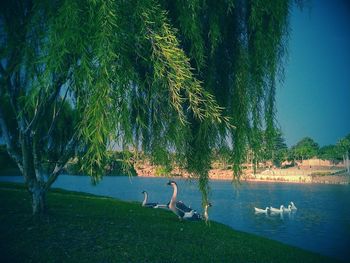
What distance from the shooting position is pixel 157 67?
310 cm

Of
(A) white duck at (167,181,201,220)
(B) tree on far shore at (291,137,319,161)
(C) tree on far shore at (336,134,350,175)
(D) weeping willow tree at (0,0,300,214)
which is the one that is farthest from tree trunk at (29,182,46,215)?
(B) tree on far shore at (291,137,319,161)

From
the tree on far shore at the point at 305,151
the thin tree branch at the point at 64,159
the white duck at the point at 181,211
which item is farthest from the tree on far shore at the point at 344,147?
the thin tree branch at the point at 64,159

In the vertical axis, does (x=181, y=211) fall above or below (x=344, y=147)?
below

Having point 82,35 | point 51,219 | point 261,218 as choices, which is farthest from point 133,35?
point 261,218

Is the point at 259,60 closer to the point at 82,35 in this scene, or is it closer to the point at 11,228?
the point at 82,35

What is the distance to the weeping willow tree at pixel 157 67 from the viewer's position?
2.87 metres

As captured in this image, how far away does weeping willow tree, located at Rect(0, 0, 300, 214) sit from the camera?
287cm

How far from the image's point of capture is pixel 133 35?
3.23 m

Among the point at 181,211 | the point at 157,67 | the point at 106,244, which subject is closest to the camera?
the point at 157,67

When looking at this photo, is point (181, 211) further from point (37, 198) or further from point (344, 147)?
point (344, 147)

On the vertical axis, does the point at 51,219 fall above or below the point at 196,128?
below

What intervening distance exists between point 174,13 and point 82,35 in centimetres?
151

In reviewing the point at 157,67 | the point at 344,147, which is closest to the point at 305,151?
the point at 344,147

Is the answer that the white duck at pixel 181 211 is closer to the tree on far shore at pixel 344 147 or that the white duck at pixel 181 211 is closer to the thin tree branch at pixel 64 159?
the thin tree branch at pixel 64 159
